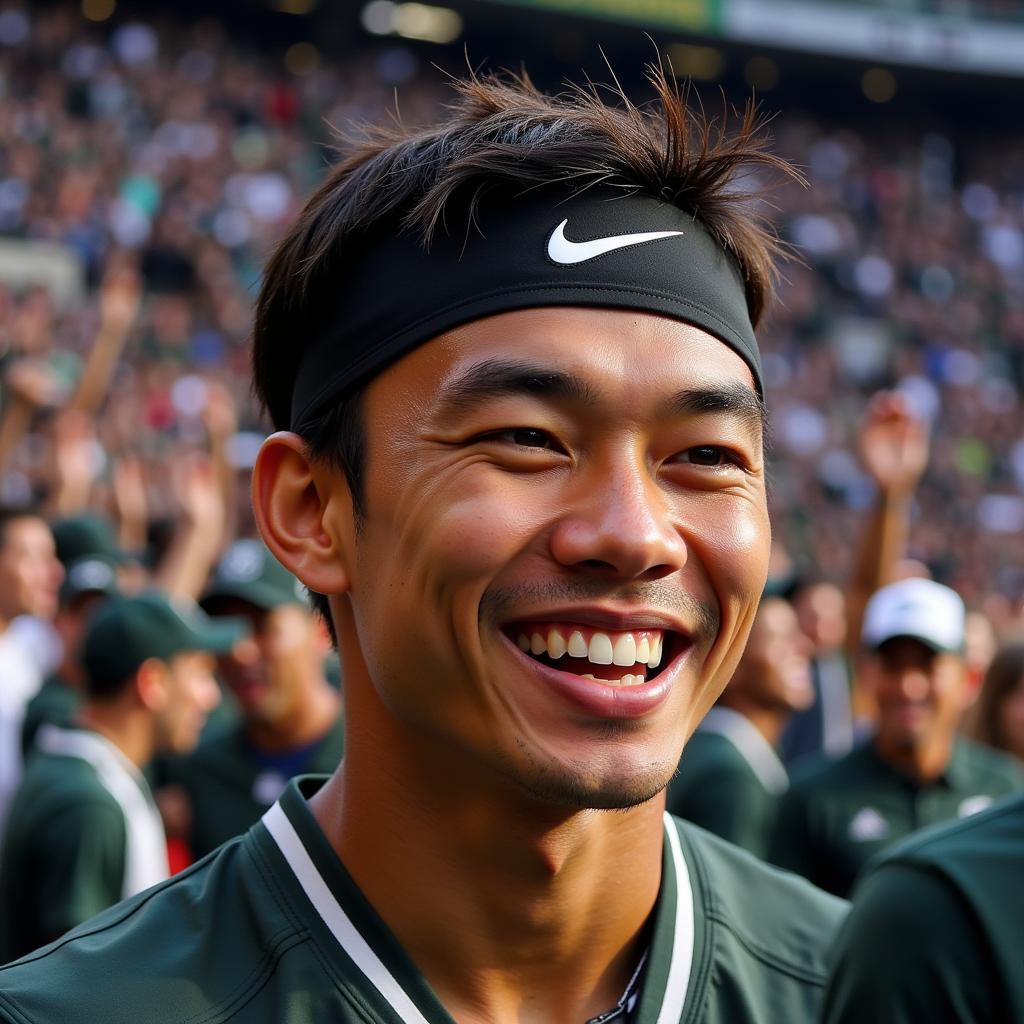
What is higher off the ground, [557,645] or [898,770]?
[557,645]

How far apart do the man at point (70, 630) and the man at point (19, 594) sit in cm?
8

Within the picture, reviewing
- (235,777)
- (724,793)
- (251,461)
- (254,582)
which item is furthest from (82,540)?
(724,793)

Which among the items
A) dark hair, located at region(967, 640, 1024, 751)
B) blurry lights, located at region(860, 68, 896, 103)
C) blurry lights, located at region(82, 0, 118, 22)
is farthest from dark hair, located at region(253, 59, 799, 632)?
blurry lights, located at region(860, 68, 896, 103)

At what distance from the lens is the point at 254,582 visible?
4859 mm

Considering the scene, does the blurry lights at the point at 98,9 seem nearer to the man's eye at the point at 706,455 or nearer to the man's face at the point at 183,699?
the man's face at the point at 183,699

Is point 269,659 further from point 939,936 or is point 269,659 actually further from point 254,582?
point 939,936

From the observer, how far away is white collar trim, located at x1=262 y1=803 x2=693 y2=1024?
165 cm

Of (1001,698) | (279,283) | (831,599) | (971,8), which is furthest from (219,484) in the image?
(971,8)

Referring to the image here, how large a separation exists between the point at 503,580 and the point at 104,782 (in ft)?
8.77

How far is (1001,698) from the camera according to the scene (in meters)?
5.17

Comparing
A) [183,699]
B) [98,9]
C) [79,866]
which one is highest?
[98,9]

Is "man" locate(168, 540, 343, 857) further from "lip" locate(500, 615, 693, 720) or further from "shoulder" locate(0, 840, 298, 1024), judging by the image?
"lip" locate(500, 615, 693, 720)

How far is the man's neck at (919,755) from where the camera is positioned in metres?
4.69

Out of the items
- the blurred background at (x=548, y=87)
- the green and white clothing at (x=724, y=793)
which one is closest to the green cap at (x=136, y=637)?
the green and white clothing at (x=724, y=793)
